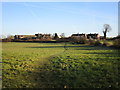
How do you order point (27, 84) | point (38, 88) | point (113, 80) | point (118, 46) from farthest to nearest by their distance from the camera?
1. point (118, 46)
2. point (113, 80)
3. point (27, 84)
4. point (38, 88)

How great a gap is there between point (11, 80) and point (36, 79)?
1.13m

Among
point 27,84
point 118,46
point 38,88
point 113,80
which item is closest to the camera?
point 38,88

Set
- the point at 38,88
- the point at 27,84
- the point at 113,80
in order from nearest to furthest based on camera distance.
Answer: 1. the point at 38,88
2. the point at 27,84
3. the point at 113,80

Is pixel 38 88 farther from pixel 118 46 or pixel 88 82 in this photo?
pixel 118 46

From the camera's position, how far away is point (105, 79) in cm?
505

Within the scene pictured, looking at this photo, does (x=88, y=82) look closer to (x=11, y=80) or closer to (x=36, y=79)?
(x=36, y=79)

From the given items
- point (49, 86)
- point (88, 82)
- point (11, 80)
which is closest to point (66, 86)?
point (49, 86)

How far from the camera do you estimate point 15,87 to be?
4363mm

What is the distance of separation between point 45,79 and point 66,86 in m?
1.20

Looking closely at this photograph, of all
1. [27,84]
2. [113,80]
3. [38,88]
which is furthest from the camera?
[113,80]

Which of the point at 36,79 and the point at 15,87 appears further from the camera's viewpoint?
the point at 36,79

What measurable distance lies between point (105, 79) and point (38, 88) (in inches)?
118

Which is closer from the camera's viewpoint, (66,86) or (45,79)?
(66,86)

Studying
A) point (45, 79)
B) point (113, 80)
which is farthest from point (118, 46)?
point (45, 79)
